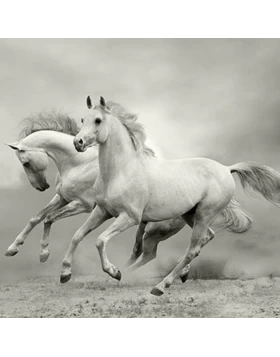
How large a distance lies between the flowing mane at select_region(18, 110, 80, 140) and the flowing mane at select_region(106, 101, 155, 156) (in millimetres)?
912

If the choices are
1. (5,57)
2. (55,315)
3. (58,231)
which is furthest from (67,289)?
(5,57)

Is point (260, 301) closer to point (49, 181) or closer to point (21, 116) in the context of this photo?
point (49, 181)

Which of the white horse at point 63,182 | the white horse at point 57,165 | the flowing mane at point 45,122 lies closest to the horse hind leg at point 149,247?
the white horse at point 63,182

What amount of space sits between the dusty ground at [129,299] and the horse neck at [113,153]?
1.21 meters

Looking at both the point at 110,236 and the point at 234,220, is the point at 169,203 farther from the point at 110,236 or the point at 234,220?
the point at 234,220

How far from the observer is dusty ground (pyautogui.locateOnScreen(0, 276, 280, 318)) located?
5.59 meters

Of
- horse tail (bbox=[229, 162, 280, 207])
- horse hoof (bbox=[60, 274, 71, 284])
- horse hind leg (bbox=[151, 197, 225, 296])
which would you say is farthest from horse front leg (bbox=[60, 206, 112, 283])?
horse tail (bbox=[229, 162, 280, 207])

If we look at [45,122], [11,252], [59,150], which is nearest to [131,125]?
[59,150]

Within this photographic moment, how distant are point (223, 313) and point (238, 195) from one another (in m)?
1.35

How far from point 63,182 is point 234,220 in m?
1.90

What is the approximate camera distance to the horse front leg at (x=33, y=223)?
6.09 m

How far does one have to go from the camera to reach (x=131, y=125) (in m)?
5.62

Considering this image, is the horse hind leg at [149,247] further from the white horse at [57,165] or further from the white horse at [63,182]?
the white horse at [57,165]

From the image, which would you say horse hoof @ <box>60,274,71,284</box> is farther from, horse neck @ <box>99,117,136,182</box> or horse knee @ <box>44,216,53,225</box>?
horse neck @ <box>99,117,136,182</box>
